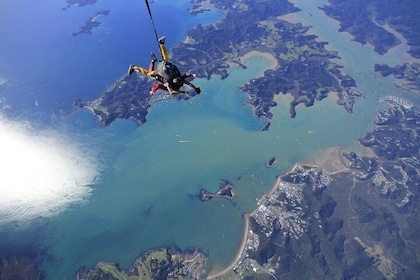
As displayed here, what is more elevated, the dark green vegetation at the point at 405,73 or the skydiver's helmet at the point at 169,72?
the skydiver's helmet at the point at 169,72

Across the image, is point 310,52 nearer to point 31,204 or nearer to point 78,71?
point 78,71

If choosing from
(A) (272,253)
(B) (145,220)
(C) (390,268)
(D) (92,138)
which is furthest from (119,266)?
(C) (390,268)

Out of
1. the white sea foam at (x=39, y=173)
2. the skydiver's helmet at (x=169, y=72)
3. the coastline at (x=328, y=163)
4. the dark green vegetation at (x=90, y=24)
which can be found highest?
the skydiver's helmet at (x=169, y=72)

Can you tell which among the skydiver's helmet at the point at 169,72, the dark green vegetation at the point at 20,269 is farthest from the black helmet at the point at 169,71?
the dark green vegetation at the point at 20,269

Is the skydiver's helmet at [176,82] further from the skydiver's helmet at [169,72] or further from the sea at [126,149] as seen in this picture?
the sea at [126,149]

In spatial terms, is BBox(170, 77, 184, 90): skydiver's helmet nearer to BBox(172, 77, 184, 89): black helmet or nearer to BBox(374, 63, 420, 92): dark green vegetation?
BBox(172, 77, 184, 89): black helmet
